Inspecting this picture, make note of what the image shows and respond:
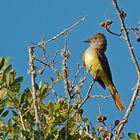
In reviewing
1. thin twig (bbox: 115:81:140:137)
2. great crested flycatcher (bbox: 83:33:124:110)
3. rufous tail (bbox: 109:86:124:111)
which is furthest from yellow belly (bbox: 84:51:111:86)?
thin twig (bbox: 115:81:140:137)

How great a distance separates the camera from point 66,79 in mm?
4031

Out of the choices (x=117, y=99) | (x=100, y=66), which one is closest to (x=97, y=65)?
(x=100, y=66)

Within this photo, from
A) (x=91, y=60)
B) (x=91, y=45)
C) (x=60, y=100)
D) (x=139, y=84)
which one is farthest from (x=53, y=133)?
(x=91, y=45)

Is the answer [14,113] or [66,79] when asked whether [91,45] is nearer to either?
[14,113]

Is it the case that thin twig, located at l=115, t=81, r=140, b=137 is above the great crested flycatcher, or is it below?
below

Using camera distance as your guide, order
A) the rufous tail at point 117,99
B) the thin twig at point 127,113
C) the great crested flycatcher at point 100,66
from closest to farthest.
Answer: the thin twig at point 127,113 → the rufous tail at point 117,99 → the great crested flycatcher at point 100,66

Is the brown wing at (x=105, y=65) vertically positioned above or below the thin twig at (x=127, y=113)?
above

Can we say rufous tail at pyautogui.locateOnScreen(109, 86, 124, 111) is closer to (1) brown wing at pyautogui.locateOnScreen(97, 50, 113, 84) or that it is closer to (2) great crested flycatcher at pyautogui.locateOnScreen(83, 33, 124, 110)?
(2) great crested flycatcher at pyautogui.locateOnScreen(83, 33, 124, 110)

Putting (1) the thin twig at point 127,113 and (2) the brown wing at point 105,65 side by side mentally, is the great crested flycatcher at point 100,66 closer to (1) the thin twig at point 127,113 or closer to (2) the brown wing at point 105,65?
(2) the brown wing at point 105,65

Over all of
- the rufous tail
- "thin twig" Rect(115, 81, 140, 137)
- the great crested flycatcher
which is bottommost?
"thin twig" Rect(115, 81, 140, 137)

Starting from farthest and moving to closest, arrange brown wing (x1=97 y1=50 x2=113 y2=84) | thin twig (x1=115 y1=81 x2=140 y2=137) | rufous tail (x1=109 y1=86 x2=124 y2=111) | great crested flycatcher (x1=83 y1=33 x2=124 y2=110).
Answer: brown wing (x1=97 y1=50 x2=113 y2=84) → great crested flycatcher (x1=83 y1=33 x2=124 y2=110) → rufous tail (x1=109 y1=86 x2=124 y2=111) → thin twig (x1=115 y1=81 x2=140 y2=137)

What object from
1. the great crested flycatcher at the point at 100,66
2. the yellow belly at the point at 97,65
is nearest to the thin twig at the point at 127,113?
the great crested flycatcher at the point at 100,66

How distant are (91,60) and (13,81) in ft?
14.6

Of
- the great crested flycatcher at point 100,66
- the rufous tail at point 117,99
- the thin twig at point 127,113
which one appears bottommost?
the thin twig at point 127,113
